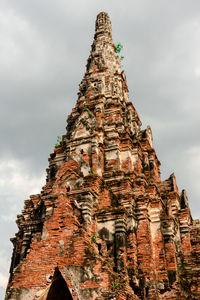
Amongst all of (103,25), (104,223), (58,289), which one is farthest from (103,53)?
(58,289)

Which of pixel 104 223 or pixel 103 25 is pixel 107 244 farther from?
pixel 103 25

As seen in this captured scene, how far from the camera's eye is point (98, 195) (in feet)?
43.4

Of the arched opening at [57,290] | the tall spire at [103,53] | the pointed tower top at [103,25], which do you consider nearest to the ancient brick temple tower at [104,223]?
the arched opening at [57,290]

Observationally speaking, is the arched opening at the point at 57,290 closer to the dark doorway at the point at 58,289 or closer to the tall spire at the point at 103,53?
the dark doorway at the point at 58,289

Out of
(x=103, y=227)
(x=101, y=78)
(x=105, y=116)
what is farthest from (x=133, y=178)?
(x=101, y=78)

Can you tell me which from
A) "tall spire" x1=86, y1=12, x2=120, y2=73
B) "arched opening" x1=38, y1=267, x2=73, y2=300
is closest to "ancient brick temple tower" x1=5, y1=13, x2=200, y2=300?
"arched opening" x1=38, y1=267, x2=73, y2=300

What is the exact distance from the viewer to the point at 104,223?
1230 cm

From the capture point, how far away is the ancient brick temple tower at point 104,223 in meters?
9.20

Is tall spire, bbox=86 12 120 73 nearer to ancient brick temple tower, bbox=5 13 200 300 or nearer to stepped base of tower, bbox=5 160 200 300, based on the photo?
ancient brick temple tower, bbox=5 13 200 300

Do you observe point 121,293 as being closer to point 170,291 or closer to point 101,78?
point 170,291

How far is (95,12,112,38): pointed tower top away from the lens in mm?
25236

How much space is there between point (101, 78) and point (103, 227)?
36.7 feet

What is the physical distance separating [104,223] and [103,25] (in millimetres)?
18554

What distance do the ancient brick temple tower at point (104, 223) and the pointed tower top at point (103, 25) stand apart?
18.6 feet
